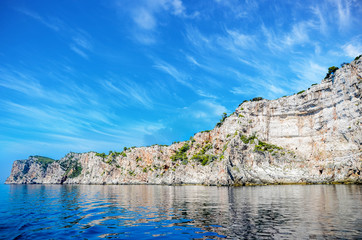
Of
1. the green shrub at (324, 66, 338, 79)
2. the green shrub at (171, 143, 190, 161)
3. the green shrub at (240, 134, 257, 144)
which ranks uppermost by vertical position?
the green shrub at (324, 66, 338, 79)

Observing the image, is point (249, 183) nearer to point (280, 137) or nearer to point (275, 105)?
point (280, 137)

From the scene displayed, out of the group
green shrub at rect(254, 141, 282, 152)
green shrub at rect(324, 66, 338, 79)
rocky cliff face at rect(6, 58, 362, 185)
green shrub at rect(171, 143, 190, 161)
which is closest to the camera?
rocky cliff face at rect(6, 58, 362, 185)

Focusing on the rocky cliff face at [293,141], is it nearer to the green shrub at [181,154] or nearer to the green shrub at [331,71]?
the green shrub at [331,71]

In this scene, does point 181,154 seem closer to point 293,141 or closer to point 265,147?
point 265,147

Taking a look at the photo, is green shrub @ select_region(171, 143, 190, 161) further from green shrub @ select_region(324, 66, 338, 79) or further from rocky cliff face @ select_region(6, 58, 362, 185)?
green shrub @ select_region(324, 66, 338, 79)

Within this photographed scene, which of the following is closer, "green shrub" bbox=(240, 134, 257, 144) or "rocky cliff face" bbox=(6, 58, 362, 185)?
"rocky cliff face" bbox=(6, 58, 362, 185)

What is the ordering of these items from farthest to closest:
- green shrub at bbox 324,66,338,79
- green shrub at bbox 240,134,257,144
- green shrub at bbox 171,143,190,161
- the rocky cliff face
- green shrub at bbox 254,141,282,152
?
green shrub at bbox 171,143,190,161 → green shrub at bbox 240,134,257,144 → green shrub at bbox 254,141,282,152 → green shrub at bbox 324,66,338,79 → the rocky cliff face

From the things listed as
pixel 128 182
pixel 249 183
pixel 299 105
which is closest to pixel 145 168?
pixel 128 182

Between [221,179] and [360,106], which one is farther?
[221,179]

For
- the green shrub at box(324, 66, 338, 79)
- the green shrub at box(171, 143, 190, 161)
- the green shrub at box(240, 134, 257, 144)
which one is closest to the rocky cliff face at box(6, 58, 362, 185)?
the green shrub at box(240, 134, 257, 144)

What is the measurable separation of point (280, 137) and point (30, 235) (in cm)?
11137

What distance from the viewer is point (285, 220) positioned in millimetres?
17875

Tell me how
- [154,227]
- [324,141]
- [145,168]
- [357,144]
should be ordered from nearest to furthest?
[154,227]
[357,144]
[324,141]
[145,168]

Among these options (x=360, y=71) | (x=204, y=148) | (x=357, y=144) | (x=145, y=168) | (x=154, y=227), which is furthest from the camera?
(x=145, y=168)
